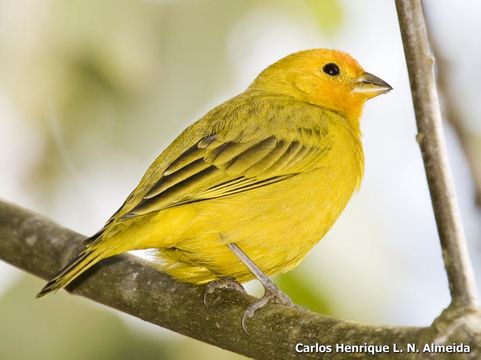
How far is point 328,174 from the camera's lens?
14.8 feet

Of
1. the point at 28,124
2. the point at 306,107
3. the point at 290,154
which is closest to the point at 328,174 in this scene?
the point at 290,154

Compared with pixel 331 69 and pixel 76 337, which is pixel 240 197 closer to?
pixel 76 337

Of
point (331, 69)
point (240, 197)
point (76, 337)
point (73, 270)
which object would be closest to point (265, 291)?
point (240, 197)

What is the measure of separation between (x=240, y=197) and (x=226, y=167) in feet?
0.61

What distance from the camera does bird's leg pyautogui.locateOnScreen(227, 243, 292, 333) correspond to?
366 centimetres

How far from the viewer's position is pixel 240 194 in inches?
167

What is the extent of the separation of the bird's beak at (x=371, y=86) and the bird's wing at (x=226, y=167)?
0.94m

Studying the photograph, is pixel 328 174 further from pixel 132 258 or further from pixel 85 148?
pixel 85 148

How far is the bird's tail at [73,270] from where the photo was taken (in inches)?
150

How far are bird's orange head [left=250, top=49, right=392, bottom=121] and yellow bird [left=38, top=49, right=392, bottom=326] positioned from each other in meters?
0.45

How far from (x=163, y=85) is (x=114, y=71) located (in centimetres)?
38

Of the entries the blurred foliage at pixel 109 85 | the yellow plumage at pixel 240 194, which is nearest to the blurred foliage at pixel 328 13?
the blurred foliage at pixel 109 85

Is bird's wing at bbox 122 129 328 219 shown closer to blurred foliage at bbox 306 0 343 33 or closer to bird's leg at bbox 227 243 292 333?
bird's leg at bbox 227 243 292 333

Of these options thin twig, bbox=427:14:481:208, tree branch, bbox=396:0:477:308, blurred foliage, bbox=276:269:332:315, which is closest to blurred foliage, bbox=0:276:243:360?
blurred foliage, bbox=276:269:332:315
